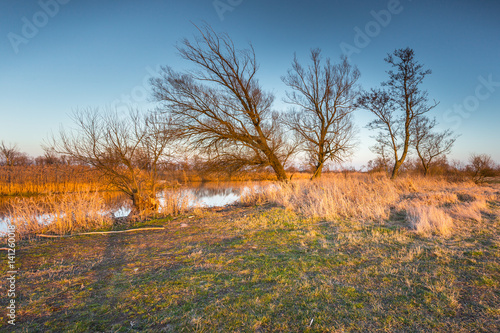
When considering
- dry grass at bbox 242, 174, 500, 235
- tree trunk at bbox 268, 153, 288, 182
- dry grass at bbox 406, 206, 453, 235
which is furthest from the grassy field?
tree trunk at bbox 268, 153, 288, 182

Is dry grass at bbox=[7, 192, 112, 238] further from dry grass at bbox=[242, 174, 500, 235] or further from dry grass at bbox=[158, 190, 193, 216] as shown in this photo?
dry grass at bbox=[242, 174, 500, 235]

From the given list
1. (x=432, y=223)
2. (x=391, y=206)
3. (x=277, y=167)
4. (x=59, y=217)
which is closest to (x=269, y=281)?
(x=432, y=223)

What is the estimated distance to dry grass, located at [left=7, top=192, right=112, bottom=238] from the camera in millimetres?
5918

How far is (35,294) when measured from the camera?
2695mm

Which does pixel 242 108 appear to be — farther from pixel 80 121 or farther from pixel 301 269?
pixel 301 269

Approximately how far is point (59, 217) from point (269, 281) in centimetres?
631

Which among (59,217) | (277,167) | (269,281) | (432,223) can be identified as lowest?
(269,281)

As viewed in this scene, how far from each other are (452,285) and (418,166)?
21.2m

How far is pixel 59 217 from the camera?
20.2 feet

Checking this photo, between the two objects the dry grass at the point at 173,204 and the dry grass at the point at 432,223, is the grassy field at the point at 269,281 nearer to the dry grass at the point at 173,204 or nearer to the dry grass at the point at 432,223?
the dry grass at the point at 432,223

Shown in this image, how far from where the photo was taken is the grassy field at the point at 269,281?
84.2 inches

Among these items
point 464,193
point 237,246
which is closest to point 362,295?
point 237,246

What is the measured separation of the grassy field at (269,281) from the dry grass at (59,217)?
0.98 m

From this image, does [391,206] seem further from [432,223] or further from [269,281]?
[269,281]
